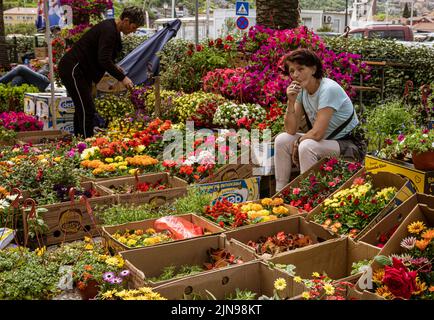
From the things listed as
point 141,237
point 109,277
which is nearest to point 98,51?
point 141,237

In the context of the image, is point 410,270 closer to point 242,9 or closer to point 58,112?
point 58,112

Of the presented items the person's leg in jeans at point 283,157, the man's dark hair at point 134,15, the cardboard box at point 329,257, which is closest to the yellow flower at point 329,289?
the cardboard box at point 329,257

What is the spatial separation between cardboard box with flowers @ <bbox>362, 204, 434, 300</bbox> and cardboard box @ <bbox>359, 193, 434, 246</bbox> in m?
0.25

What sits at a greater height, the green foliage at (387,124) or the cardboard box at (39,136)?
the green foliage at (387,124)

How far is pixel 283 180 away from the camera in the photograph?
→ 177 inches

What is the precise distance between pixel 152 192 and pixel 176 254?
1.17 metres

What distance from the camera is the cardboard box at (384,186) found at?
3.02 metres

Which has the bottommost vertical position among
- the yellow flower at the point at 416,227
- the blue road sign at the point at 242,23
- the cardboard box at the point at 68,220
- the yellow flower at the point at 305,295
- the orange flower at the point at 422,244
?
the cardboard box at the point at 68,220

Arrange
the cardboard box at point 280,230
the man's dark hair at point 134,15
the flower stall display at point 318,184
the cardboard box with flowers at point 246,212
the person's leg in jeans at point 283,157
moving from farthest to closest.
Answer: the man's dark hair at point 134,15
the person's leg in jeans at point 283,157
the flower stall display at point 318,184
the cardboard box with flowers at point 246,212
the cardboard box at point 280,230

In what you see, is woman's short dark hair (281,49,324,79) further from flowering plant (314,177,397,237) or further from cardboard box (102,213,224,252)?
cardboard box (102,213,224,252)

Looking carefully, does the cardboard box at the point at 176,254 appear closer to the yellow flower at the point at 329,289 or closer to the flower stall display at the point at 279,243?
the flower stall display at the point at 279,243

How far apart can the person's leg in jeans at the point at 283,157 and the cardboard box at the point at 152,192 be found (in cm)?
80
